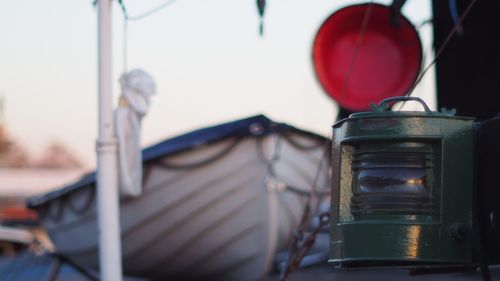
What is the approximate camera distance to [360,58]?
5789 mm

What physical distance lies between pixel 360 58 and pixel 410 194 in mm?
3048

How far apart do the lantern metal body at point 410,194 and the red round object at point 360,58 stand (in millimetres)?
2754

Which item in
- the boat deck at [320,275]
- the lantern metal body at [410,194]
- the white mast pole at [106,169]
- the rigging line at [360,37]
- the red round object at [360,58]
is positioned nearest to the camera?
the lantern metal body at [410,194]

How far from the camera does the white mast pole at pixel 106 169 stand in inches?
177

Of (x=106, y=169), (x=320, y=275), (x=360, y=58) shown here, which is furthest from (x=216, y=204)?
(x=106, y=169)

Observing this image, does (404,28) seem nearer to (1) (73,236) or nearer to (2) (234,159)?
(2) (234,159)

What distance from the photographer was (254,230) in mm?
6754

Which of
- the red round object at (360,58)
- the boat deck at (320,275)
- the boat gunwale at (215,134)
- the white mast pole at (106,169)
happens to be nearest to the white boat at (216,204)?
the boat gunwale at (215,134)

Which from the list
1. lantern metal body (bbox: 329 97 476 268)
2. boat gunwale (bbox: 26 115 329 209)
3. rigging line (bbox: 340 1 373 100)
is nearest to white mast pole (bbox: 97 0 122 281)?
rigging line (bbox: 340 1 373 100)

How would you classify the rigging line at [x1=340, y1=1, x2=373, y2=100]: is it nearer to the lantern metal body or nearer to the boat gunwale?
the boat gunwale

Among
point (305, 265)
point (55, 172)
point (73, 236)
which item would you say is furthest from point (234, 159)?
point (55, 172)

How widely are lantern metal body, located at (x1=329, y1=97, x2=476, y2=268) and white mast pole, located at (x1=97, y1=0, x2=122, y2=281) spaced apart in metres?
1.83

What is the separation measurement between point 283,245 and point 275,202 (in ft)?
2.19

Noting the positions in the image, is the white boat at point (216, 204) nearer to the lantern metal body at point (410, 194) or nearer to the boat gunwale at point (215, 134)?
the boat gunwale at point (215, 134)
